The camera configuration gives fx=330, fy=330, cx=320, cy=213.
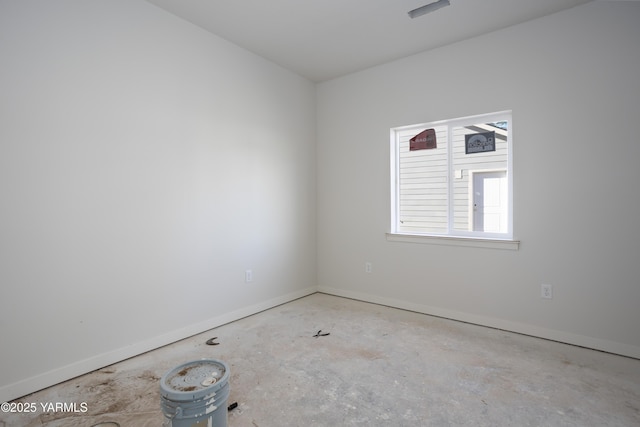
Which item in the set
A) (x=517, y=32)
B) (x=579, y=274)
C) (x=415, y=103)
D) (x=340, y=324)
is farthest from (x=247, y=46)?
(x=579, y=274)

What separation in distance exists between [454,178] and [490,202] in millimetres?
435

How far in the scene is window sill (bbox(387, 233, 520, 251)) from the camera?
3.09 metres

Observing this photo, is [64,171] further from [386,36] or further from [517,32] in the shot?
[517,32]

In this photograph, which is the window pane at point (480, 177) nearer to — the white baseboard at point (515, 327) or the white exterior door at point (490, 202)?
the white exterior door at point (490, 202)

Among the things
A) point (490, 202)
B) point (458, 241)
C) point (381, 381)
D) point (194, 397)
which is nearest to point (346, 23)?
point (490, 202)

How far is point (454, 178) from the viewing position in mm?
3516

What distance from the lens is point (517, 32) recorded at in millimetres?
3008

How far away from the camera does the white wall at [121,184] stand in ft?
6.85

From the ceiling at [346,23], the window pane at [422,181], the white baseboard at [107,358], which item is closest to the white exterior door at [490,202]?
the window pane at [422,181]

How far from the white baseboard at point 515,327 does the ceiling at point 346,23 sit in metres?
2.75

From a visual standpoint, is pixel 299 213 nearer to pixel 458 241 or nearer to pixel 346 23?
pixel 458 241

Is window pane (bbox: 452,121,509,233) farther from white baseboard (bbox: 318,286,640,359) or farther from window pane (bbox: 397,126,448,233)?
white baseboard (bbox: 318,286,640,359)

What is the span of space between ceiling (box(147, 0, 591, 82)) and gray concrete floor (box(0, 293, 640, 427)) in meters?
2.82

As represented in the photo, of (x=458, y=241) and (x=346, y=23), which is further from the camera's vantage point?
(x=458, y=241)
